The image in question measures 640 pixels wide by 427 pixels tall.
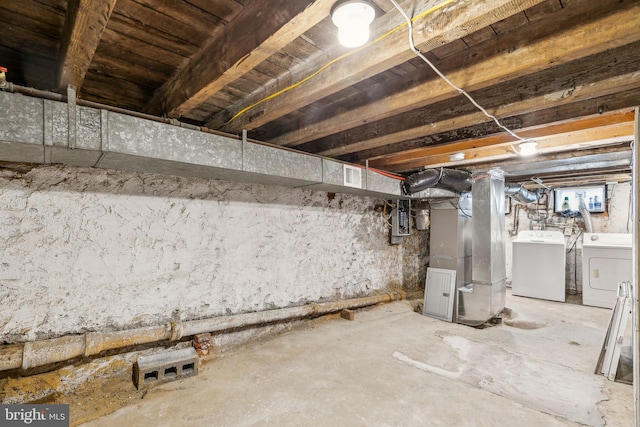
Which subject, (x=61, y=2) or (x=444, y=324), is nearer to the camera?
(x=61, y=2)

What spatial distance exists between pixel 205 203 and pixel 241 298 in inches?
38.3

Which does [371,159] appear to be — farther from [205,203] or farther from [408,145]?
[205,203]

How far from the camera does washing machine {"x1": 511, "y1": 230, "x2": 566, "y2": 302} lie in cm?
501

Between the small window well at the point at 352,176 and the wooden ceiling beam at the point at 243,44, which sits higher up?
the wooden ceiling beam at the point at 243,44

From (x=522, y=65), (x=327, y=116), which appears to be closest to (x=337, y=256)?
(x=327, y=116)

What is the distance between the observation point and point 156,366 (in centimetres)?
219

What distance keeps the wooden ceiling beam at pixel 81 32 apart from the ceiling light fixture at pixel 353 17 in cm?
77

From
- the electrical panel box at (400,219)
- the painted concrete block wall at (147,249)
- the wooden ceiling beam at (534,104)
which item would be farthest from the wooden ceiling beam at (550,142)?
the painted concrete block wall at (147,249)

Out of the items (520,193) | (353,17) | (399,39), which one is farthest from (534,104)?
(520,193)

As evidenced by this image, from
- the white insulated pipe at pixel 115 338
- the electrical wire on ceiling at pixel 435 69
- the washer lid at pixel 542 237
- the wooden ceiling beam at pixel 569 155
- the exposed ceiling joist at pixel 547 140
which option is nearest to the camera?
the electrical wire on ceiling at pixel 435 69

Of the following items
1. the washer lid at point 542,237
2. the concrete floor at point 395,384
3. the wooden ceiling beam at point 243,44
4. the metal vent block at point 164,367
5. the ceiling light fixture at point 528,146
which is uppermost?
the wooden ceiling beam at point 243,44

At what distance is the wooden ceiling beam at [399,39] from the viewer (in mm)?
1012

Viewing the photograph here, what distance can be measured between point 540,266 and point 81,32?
20.7ft

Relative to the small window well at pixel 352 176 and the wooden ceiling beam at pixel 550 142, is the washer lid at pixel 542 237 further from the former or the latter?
the small window well at pixel 352 176
